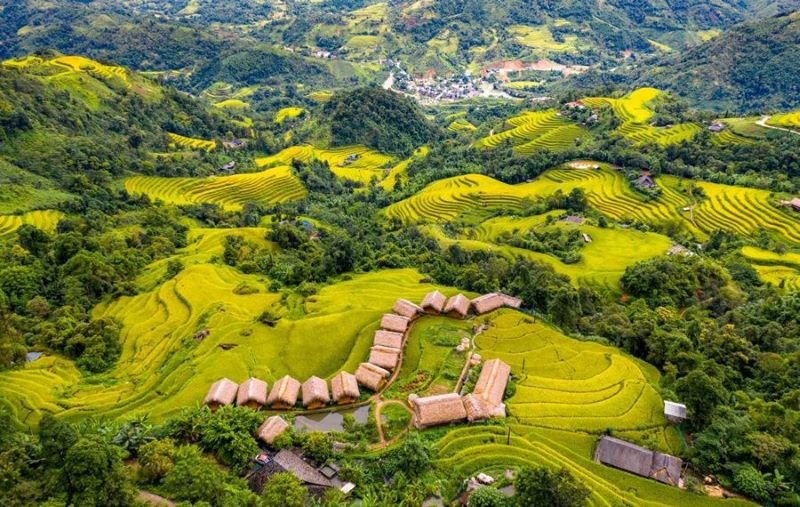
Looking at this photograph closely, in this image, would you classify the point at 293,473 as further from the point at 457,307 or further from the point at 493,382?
the point at 457,307

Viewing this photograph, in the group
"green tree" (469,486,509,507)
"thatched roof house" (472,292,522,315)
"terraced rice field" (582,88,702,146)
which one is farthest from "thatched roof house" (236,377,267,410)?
"terraced rice field" (582,88,702,146)

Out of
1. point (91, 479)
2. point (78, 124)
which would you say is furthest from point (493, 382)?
point (78, 124)

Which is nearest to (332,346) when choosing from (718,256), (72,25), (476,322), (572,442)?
(476,322)

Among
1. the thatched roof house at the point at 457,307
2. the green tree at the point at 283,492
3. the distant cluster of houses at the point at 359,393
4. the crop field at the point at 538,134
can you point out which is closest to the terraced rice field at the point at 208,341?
the distant cluster of houses at the point at 359,393

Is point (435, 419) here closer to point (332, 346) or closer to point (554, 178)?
point (332, 346)

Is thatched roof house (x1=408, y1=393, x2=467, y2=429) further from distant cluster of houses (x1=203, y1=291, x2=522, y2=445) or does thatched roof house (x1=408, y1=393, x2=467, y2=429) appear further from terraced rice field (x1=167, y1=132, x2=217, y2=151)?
terraced rice field (x1=167, y1=132, x2=217, y2=151)

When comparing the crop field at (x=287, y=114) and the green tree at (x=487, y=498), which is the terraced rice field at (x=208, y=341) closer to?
the green tree at (x=487, y=498)
